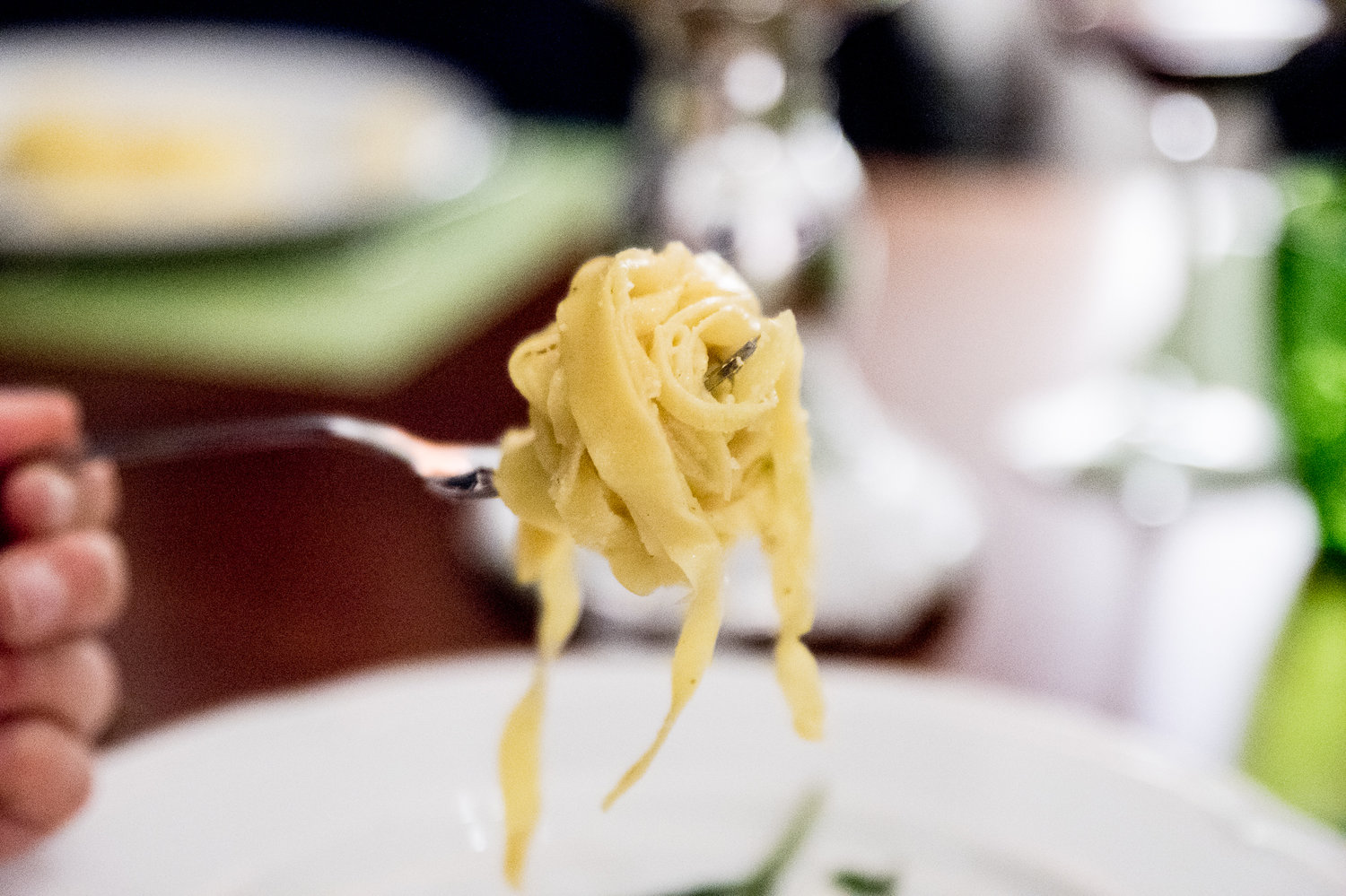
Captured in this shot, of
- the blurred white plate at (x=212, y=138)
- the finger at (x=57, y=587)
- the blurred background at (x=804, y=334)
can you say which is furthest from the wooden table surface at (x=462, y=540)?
the blurred white plate at (x=212, y=138)

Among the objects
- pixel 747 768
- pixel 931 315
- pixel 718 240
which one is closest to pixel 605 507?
pixel 747 768

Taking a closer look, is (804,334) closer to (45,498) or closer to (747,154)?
(747,154)

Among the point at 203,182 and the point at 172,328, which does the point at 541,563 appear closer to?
the point at 172,328

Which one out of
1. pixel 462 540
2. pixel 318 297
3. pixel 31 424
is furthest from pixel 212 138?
pixel 31 424

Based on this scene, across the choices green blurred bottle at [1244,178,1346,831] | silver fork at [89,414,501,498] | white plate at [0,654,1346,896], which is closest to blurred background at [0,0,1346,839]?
green blurred bottle at [1244,178,1346,831]

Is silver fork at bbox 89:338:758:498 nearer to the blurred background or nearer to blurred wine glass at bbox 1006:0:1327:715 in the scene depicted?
the blurred background

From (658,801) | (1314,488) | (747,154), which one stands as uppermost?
(747,154)
